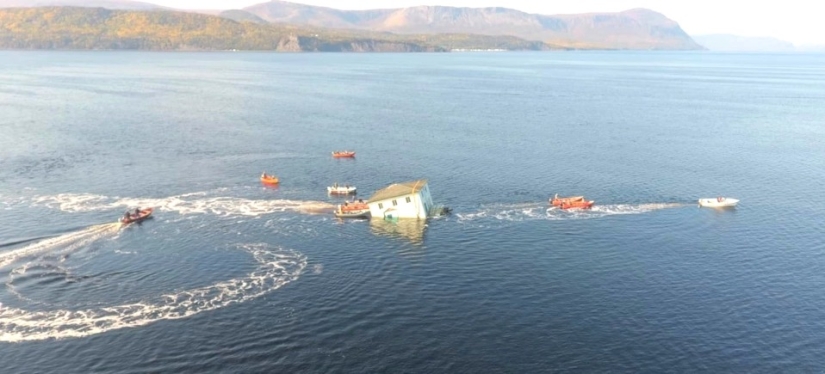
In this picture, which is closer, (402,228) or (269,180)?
(402,228)

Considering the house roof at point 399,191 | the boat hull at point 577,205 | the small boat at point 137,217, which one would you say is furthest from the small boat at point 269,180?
the boat hull at point 577,205

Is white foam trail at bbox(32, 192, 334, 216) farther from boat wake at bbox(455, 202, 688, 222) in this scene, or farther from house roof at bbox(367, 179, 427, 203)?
boat wake at bbox(455, 202, 688, 222)

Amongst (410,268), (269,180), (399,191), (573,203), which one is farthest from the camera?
(269,180)

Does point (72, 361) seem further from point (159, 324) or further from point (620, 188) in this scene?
point (620, 188)

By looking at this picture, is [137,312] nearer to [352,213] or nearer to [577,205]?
[352,213]

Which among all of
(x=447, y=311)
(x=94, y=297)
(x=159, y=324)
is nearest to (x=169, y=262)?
(x=94, y=297)

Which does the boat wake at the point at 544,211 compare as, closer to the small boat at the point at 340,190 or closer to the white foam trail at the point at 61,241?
the small boat at the point at 340,190

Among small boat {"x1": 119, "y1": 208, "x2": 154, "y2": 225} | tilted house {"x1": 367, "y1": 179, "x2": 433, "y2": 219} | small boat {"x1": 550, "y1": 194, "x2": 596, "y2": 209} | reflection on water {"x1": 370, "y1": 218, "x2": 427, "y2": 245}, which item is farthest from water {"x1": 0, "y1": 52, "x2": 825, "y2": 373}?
tilted house {"x1": 367, "y1": 179, "x2": 433, "y2": 219}

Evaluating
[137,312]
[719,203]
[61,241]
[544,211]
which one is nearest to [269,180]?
[61,241]
